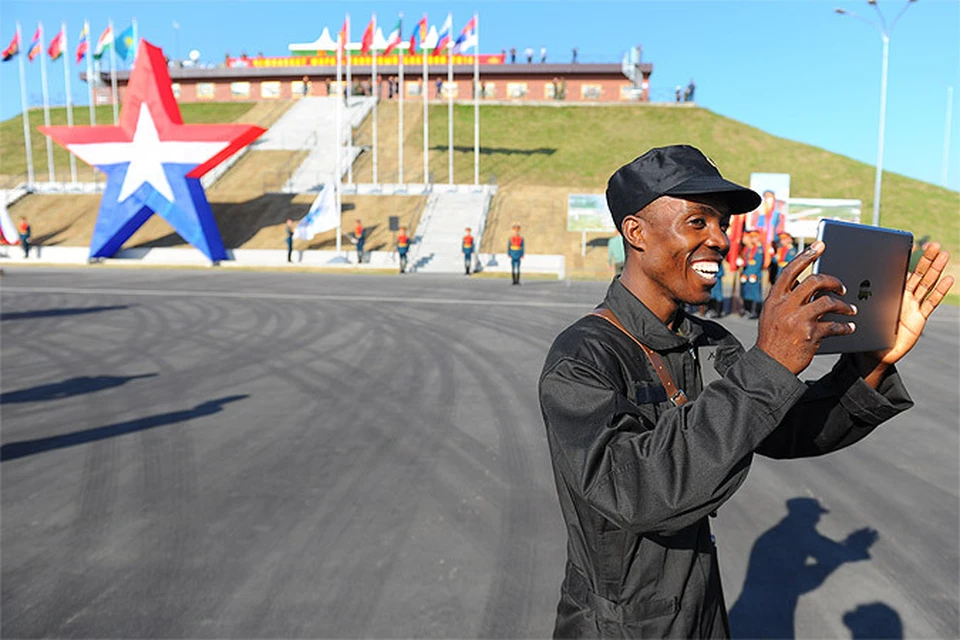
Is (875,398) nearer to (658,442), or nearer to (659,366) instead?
(659,366)

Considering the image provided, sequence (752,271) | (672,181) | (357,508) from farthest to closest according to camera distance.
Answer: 1. (752,271)
2. (357,508)
3. (672,181)

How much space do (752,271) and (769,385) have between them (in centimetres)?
1422

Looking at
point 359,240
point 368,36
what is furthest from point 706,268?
point 368,36

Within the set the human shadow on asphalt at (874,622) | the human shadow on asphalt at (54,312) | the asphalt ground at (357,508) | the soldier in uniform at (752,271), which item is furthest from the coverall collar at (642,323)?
the human shadow on asphalt at (54,312)

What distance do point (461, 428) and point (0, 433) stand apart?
15.4ft

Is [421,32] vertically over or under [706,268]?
over

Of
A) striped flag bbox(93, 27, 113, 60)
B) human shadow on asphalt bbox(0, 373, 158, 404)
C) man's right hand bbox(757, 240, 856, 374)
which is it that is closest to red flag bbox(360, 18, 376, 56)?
striped flag bbox(93, 27, 113, 60)

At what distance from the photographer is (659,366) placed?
1819 millimetres

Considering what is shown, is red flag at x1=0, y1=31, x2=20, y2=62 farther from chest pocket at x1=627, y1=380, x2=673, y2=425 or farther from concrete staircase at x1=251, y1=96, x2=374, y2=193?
chest pocket at x1=627, y1=380, x2=673, y2=425

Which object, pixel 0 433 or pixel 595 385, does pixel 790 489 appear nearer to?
pixel 595 385

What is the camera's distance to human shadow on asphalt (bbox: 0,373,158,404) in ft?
27.0

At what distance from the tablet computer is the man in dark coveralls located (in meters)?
0.06

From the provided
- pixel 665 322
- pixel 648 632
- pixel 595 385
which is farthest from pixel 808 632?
pixel 595 385

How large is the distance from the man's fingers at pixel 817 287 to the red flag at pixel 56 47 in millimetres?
43919
